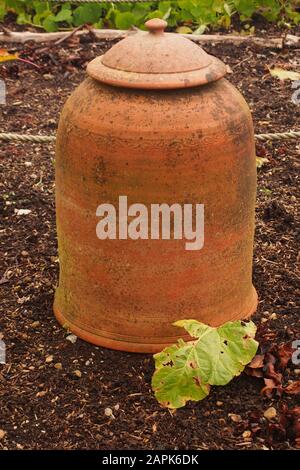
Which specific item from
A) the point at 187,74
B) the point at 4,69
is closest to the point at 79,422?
the point at 187,74

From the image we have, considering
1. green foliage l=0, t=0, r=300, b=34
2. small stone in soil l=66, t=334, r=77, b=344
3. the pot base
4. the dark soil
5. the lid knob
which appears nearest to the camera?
the dark soil

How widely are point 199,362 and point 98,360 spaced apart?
50 cm

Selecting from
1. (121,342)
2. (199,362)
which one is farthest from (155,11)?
(199,362)

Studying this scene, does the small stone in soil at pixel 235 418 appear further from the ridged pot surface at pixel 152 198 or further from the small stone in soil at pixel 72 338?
the small stone in soil at pixel 72 338

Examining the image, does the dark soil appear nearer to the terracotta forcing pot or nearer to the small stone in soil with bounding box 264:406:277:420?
the small stone in soil with bounding box 264:406:277:420

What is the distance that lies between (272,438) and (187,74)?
132cm

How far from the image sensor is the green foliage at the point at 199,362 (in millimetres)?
3152

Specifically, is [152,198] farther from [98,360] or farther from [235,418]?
[235,418]

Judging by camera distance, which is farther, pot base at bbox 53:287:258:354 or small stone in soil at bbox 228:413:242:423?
pot base at bbox 53:287:258:354
